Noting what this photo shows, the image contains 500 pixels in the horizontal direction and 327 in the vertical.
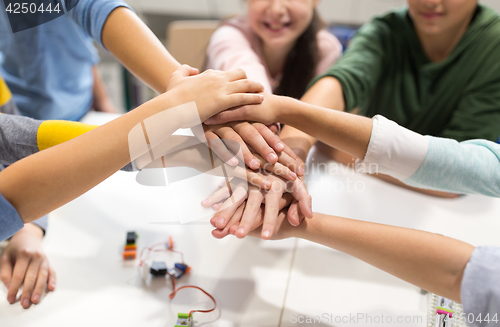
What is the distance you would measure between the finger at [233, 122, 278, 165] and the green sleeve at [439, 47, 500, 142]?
347mm

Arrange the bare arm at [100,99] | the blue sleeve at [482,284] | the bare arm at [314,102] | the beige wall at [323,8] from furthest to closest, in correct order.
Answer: the beige wall at [323,8] → the bare arm at [100,99] → the bare arm at [314,102] → the blue sleeve at [482,284]

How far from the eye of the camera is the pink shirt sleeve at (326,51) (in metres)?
0.83

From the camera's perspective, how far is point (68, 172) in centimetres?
38

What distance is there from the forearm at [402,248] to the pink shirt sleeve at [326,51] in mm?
478

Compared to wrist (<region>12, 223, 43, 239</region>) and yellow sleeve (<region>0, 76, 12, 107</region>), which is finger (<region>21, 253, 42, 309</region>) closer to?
wrist (<region>12, 223, 43, 239</region>)

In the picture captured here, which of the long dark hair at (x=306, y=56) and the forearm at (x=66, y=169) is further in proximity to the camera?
the long dark hair at (x=306, y=56)

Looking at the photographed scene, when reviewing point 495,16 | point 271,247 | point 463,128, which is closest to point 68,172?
point 271,247

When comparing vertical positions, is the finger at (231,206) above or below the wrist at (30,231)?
above

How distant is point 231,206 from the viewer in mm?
440

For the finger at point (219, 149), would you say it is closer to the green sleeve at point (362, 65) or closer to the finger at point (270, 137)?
the finger at point (270, 137)

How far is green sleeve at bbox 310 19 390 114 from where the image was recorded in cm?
67

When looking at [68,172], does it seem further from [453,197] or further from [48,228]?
[453,197]

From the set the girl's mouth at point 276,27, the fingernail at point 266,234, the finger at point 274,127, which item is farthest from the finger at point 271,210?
the girl's mouth at point 276,27

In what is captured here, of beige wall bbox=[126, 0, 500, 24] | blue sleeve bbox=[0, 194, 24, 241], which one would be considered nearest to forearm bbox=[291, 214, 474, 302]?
blue sleeve bbox=[0, 194, 24, 241]
